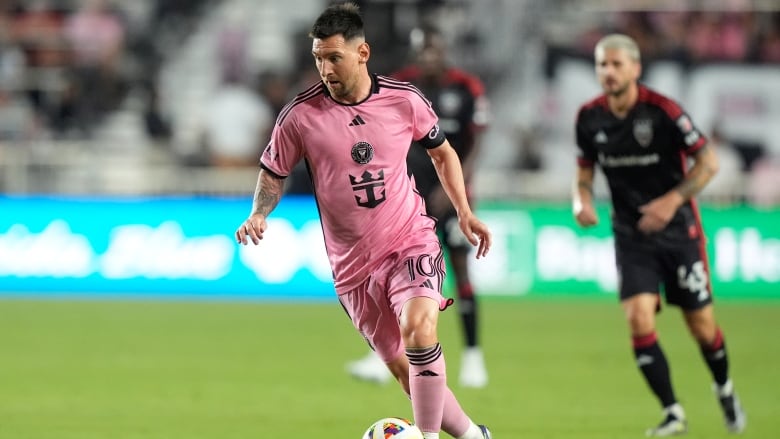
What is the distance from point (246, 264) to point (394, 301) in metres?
9.23

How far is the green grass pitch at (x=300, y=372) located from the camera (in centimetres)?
808

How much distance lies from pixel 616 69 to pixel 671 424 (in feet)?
6.82

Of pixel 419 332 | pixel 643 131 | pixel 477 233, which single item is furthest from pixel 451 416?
pixel 643 131

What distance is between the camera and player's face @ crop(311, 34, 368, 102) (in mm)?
6004

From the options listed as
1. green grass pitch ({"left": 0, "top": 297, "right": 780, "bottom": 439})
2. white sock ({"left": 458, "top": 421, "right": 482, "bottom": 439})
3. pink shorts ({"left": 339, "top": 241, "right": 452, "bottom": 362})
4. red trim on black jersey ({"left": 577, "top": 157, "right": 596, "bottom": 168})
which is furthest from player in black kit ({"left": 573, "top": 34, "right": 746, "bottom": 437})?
pink shorts ({"left": 339, "top": 241, "right": 452, "bottom": 362})

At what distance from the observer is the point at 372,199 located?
20.5 ft

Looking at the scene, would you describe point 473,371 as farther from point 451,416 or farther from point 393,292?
point 393,292

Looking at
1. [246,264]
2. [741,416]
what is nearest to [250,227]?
[741,416]

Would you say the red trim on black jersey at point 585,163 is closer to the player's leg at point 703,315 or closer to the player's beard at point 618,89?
the player's beard at point 618,89

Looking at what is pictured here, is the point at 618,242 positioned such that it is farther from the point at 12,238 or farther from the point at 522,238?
the point at 12,238

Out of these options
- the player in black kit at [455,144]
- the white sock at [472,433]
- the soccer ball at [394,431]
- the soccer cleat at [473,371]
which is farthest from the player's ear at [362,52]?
the soccer cleat at [473,371]

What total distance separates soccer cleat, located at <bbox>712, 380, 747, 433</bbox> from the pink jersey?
2.58m

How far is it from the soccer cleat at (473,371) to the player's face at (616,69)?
2.80 m

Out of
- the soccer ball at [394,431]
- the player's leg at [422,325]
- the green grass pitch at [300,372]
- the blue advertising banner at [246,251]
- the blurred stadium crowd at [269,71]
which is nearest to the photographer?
the soccer ball at [394,431]
